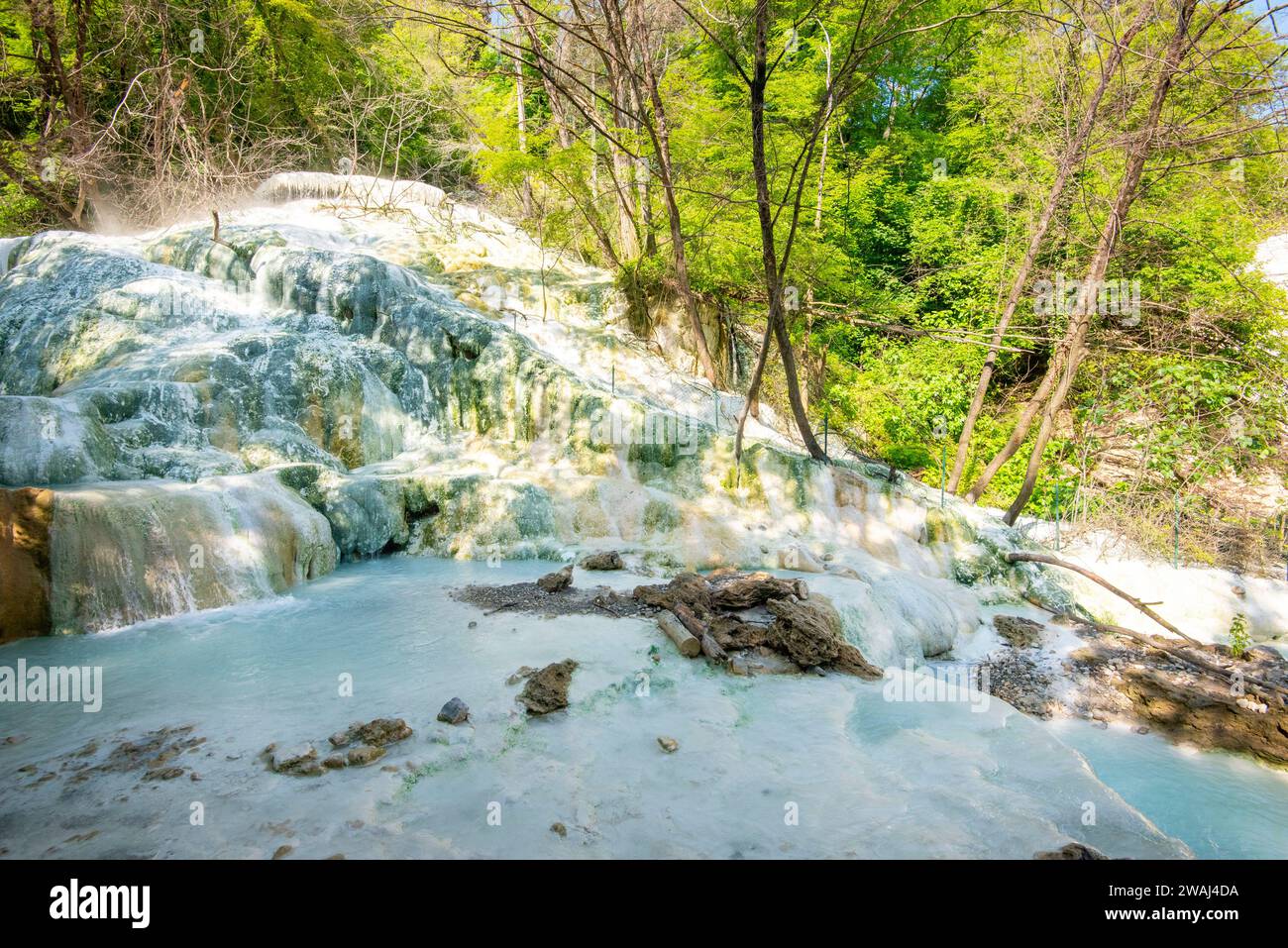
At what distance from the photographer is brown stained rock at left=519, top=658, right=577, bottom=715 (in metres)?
3.90

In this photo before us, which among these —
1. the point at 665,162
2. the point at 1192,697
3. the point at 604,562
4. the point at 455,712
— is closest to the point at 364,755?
the point at 455,712

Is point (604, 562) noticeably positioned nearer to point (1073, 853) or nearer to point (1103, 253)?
point (1073, 853)

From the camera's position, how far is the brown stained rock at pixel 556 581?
6422 mm

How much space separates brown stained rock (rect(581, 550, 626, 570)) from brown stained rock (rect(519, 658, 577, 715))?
2955mm

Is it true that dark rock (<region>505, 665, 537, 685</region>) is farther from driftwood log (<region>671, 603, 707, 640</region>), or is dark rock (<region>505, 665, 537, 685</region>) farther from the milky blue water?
driftwood log (<region>671, 603, 707, 640</region>)

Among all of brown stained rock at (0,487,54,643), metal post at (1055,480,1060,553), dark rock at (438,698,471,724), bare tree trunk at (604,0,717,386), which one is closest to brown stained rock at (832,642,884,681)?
dark rock at (438,698,471,724)

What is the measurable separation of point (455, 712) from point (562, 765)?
2.60ft

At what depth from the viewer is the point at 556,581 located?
6457mm

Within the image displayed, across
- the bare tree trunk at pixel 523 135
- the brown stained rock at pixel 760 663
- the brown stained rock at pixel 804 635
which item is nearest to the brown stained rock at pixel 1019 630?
the brown stained rock at pixel 804 635

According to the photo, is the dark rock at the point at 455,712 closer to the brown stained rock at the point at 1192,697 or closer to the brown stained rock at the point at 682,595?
the brown stained rock at the point at 682,595

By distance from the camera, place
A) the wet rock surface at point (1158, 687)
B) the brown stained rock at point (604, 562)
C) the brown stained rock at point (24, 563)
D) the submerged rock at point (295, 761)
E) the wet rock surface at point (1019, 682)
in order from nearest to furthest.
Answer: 1. the submerged rock at point (295, 761)
2. the brown stained rock at point (24, 563)
3. the wet rock surface at point (1158, 687)
4. the wet rock surface at point (1019, 682)
5. the brown stained rock at point (604, 562)

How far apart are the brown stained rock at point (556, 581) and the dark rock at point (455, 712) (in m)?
2.63
